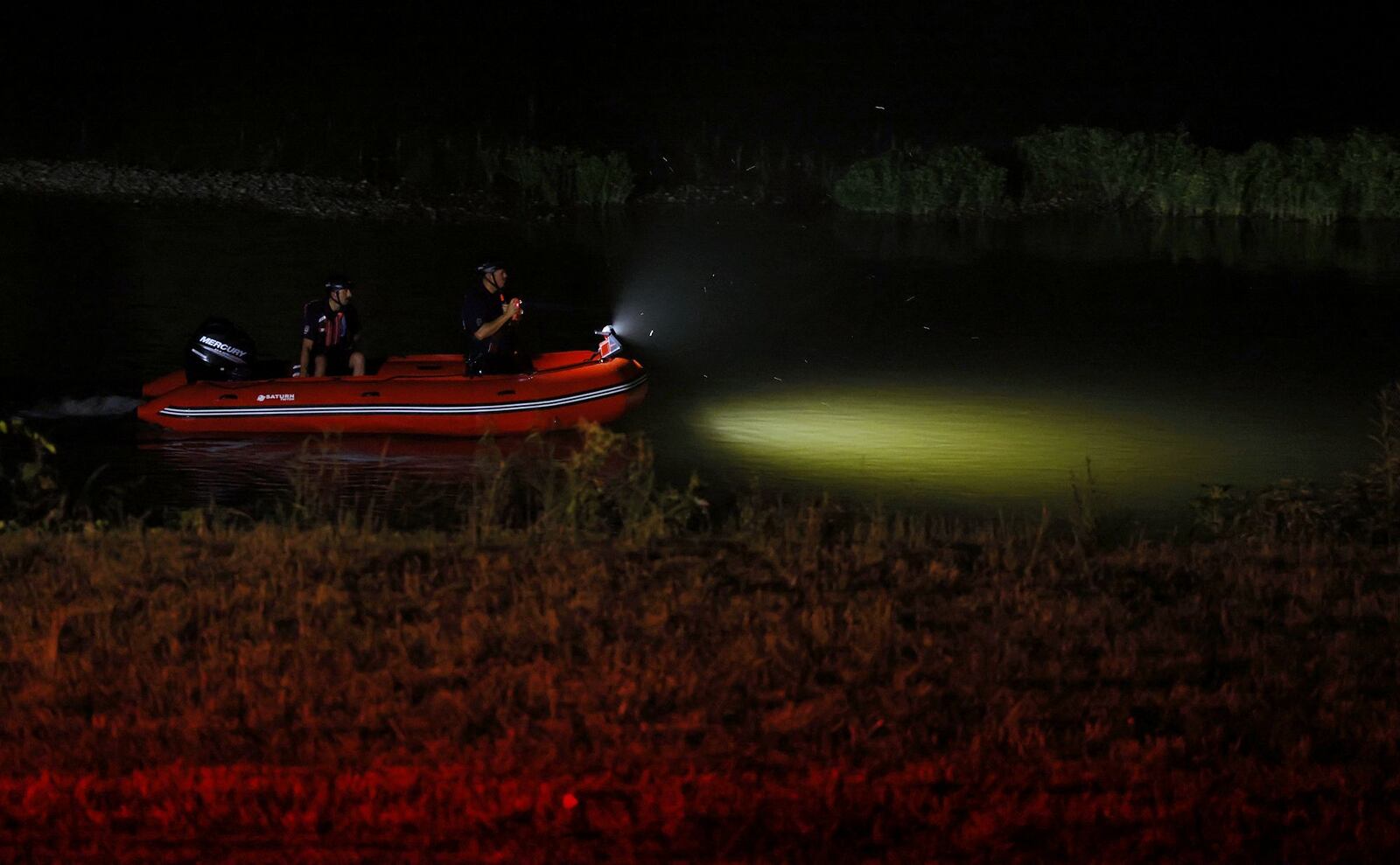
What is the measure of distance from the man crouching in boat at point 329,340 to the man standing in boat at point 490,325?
3.14ft

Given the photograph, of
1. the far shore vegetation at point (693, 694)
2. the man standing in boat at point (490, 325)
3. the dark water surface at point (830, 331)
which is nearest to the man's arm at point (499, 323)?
the man standing in boat at point (490, 325)

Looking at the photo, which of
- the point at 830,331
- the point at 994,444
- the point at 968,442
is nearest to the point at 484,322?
the point at 968,442

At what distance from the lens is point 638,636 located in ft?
24.6

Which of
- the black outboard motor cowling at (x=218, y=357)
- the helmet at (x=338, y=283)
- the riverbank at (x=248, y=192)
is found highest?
the riverbank at (x=248, y=192)

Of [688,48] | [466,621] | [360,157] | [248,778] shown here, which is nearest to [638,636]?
[466,621]

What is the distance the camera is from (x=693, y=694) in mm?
6750

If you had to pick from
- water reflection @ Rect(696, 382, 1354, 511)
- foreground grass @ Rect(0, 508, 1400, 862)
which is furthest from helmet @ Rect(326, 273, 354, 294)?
foreground grass @ Rect(0, 508, 1400, 862)

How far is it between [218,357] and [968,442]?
621cm

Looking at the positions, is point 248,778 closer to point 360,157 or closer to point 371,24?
point 360,157

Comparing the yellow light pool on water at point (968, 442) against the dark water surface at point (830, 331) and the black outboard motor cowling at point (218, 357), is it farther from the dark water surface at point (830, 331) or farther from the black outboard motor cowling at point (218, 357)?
the black outboard motor cowling at point (218, 357)

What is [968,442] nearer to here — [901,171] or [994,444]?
[994,444]

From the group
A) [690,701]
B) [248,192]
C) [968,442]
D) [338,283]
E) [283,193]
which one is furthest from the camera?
[248,192]

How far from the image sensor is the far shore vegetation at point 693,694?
5.54 meters

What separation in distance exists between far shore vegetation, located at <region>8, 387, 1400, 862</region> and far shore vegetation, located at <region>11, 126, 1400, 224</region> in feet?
90.1
